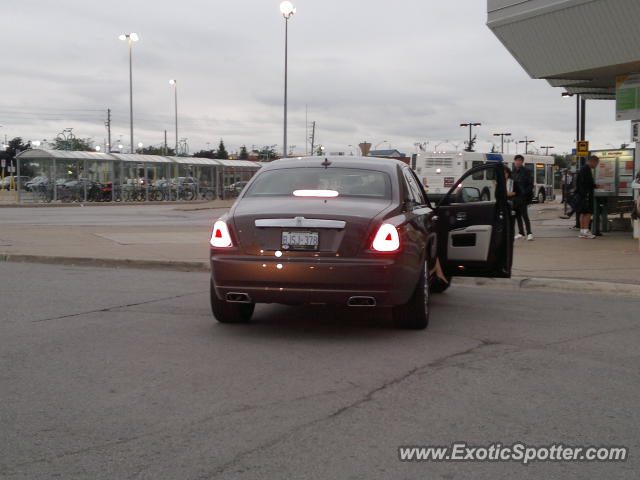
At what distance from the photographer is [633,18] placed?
15.0 metres

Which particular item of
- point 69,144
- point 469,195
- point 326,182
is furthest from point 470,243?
point 69,144

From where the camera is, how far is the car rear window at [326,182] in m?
7.25

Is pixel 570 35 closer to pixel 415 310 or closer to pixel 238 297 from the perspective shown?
pixel 415 310

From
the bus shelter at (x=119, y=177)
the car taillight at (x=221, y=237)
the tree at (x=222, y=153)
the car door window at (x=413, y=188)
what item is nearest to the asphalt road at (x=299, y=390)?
the car taillight at (x=221, y=237)

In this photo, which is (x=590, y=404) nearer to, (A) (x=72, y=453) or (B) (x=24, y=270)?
(A) (x=72, y=453)

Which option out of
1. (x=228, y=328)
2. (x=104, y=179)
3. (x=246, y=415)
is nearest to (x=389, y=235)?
(x=228, y=328)

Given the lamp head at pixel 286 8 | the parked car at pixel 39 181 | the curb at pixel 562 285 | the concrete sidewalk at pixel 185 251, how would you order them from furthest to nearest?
1. the parked car at pixel 39 181
2. the lamp head at pixel 286 8
3. the concrete sidewalk at pixel 185 251
4. the curb at pixel 562 285

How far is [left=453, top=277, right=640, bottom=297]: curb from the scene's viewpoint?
9820 millimetres

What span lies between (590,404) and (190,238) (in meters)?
12.9

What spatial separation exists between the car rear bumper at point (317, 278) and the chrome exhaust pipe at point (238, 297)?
0.12 ft

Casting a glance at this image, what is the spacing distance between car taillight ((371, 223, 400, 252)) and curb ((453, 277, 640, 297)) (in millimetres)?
4422

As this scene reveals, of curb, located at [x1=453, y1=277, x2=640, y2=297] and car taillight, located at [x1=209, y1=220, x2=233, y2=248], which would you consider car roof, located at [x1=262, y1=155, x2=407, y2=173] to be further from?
curb, located at [x1=453, y1=277, x2=640, y2=297]

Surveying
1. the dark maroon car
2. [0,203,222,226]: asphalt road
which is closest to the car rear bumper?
the dark maroon car

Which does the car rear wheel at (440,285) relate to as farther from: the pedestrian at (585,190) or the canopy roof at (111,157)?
the canopy roof at (111,157)
